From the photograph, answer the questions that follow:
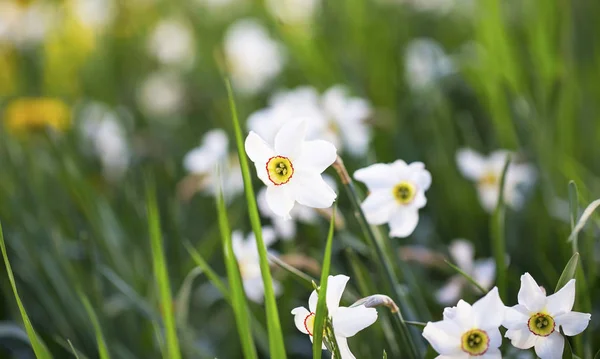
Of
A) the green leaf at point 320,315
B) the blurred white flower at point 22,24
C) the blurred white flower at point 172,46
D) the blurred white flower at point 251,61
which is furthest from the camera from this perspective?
the blurred white flower at point 172,46

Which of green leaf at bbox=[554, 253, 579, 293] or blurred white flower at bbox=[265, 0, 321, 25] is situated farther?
blurred white flower at bbox=[265, 0, 321, 25]

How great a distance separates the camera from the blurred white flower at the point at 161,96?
7.26ft

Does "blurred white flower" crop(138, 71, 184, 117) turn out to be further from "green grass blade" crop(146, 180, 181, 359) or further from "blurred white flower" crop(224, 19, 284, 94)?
"green grass blade" crop(146, 180, 181, 359)

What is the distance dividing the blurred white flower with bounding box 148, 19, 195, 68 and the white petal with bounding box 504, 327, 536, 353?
6.89ft

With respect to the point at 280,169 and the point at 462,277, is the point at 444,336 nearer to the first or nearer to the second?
the point at 280,169

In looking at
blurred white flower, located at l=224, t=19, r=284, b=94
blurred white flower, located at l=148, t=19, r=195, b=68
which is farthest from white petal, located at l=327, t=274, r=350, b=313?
blurred white flower, located at l=148, t=19, r=195, b=68

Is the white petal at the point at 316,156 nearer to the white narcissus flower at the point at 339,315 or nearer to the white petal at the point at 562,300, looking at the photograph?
the white narcissus flower at the point at 339,315

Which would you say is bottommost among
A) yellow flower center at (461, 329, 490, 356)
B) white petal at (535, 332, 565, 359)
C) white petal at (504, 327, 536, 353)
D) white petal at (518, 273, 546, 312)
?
white petal at (535, 332, 565, 359)

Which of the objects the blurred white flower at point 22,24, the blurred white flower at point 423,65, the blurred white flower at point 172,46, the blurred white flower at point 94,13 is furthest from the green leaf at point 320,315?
the blurred white flower at point 94,13

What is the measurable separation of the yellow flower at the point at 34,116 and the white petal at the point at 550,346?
48.1 inches

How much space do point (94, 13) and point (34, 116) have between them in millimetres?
1089

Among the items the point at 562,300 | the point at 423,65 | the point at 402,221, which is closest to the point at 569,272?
the point at 562,300

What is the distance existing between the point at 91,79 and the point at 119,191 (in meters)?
1.04

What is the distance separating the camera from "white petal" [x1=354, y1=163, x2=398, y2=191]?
2.31ft
